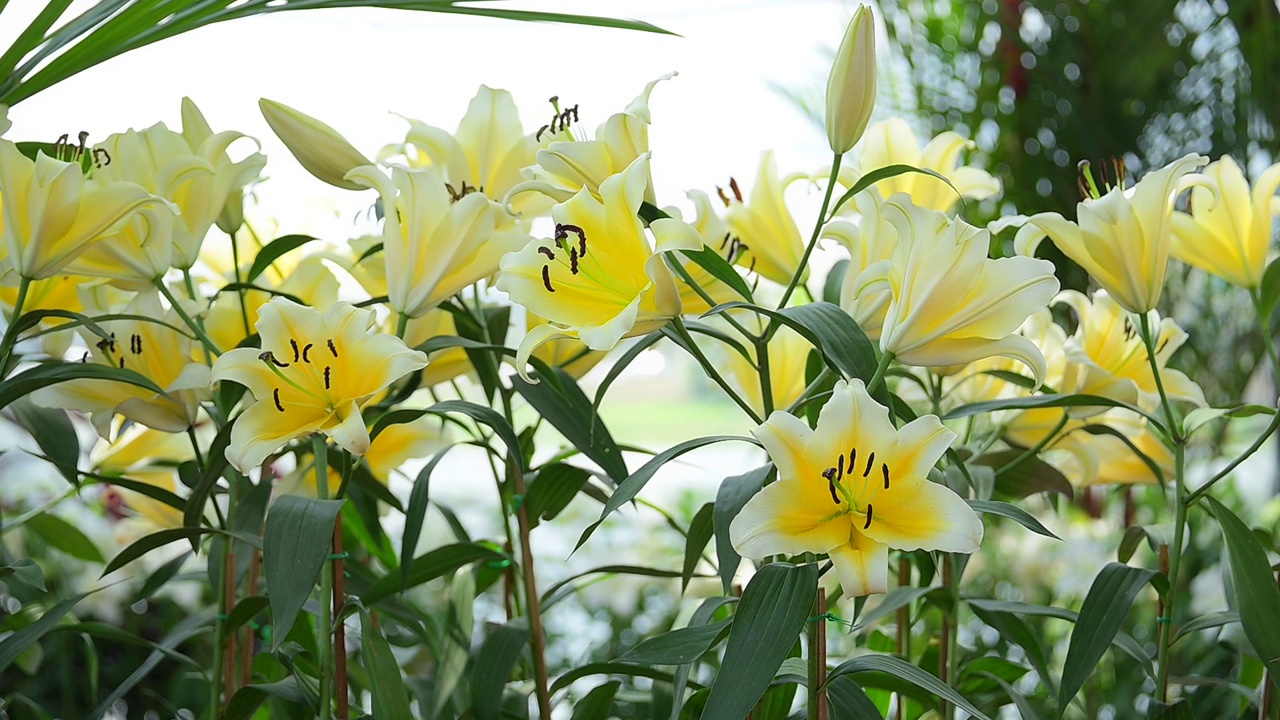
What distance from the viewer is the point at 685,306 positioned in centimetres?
73

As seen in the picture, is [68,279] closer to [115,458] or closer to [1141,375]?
[115,458]

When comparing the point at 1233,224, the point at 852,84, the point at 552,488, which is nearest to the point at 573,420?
the point at 552,488

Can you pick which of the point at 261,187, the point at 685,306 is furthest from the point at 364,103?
the point at 685,306

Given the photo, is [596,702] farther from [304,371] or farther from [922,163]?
[922,163]

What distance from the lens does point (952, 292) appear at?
0.57 meters

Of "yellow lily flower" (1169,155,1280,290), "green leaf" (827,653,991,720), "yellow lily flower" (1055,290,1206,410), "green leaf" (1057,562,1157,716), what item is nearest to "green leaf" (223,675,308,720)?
"green leaf" (827,653,991,720)

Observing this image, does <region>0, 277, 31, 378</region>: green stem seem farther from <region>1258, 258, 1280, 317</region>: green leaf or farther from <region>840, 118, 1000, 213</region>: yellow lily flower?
<region>1258, 258, 1280, 317</region>: green leaf

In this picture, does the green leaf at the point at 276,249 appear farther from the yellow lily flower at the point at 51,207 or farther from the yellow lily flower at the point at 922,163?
the yellow lily flower at the point at 922,163

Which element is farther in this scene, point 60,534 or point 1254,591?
point 60,534

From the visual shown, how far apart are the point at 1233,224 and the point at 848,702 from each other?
465 mm

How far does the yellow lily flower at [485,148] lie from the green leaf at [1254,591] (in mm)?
528

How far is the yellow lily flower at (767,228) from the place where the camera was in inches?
30.9

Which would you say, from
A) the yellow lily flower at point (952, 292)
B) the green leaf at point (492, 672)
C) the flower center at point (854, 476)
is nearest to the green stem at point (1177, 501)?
the yellow lily flower at point (952, 292)

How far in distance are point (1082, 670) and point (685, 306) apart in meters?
0.35
